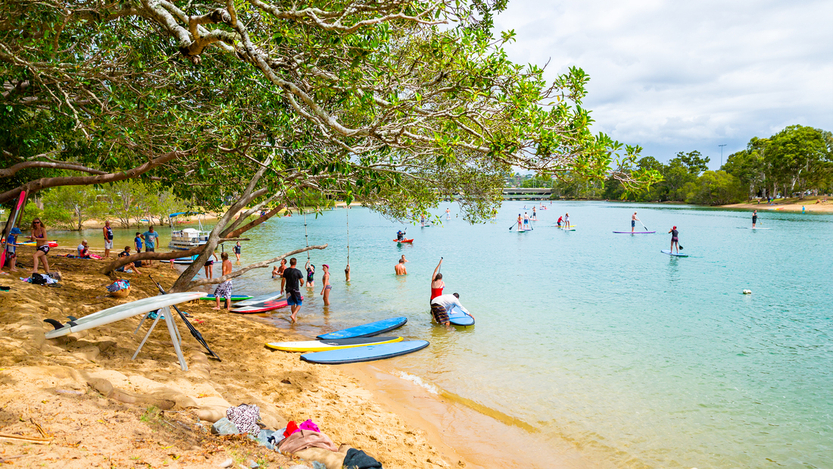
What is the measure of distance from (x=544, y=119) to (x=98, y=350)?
24.6 feet

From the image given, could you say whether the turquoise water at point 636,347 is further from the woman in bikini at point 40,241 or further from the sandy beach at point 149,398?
the woman in bikini at point 40,241

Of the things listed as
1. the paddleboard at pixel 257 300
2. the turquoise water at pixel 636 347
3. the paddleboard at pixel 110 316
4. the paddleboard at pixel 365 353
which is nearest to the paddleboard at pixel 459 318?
the turquoise water at pixel 636 347

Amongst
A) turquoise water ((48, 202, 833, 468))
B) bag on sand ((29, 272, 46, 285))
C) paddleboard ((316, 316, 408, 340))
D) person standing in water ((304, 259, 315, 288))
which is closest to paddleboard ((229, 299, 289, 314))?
turquoise water ((48, 202, 833, 468))

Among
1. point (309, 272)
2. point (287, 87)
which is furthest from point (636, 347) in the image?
point (309, 272)

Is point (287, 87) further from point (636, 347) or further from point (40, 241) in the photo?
point (40, 241)

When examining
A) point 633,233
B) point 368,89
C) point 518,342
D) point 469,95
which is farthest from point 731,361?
point 633,233

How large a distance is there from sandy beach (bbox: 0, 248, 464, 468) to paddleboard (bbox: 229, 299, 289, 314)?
4005 millimetres

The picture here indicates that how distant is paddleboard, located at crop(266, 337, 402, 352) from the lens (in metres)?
9.84

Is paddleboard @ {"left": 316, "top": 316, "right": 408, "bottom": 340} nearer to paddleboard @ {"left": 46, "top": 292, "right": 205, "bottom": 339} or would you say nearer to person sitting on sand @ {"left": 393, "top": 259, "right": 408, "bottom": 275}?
paddleboard @ {"left": 46, "top": 292, "right": 205, "bottom": 339}

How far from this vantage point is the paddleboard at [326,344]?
9.84 meters

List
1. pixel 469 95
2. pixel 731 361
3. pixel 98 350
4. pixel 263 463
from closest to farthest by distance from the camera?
1. pixel 263 463
2. pixel 98 350
3. pixel 469 95
4. pixel 731 361

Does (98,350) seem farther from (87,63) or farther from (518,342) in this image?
(518,342)

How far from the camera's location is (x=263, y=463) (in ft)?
13.6

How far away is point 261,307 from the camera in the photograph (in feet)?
47.7
